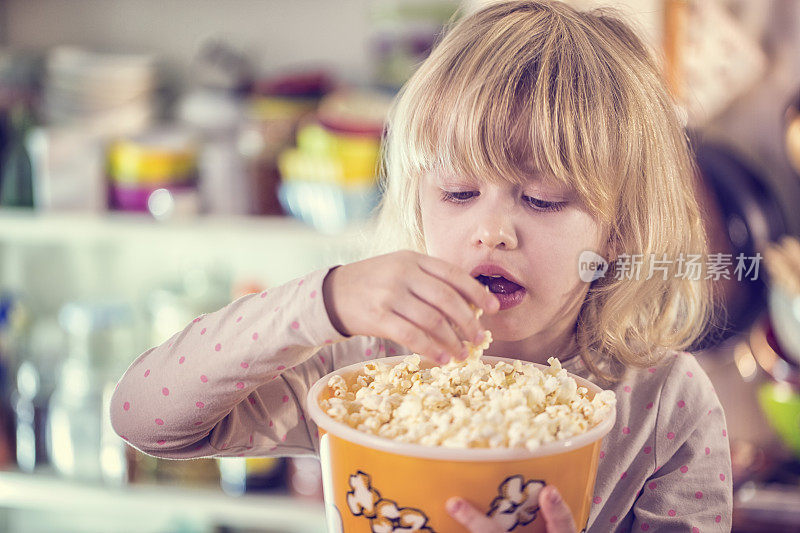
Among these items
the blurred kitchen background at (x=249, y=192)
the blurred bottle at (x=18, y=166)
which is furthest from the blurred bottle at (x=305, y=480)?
the blurred bottle at (x=18, y=166)

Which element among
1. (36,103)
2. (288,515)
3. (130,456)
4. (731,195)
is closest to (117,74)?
(36,103)

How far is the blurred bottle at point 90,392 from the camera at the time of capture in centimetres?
145

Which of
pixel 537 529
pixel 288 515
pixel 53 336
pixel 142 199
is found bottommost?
pixel 288 515

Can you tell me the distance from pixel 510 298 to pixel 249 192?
1061mm

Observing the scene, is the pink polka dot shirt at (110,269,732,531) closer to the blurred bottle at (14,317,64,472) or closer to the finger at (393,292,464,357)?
the finger at (393,292,464,357)

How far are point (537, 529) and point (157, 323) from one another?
46.9 inches

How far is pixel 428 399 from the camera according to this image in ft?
1.56

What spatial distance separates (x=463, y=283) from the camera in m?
0.44

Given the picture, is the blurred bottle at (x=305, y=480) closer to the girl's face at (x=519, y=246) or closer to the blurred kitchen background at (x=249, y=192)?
the blurred kitchen background at (x=249, y=192)

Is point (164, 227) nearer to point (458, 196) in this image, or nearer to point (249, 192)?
point (249, 192)

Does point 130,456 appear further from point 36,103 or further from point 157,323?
point 36,103

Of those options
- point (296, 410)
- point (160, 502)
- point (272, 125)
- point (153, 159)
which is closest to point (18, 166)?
point (153, 159)

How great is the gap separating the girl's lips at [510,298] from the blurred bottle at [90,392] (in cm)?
111

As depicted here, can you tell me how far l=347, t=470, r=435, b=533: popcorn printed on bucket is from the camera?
0.43m
